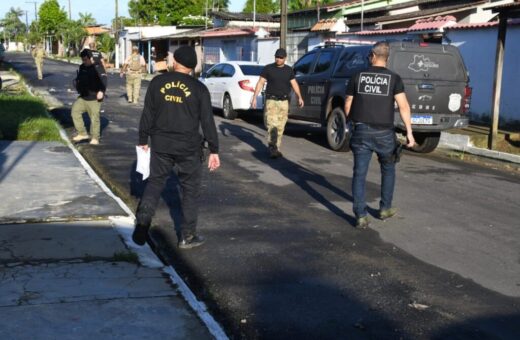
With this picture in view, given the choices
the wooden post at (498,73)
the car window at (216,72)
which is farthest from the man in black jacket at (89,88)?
the wooden post at (498,73)

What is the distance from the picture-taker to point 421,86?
1127 centimetres

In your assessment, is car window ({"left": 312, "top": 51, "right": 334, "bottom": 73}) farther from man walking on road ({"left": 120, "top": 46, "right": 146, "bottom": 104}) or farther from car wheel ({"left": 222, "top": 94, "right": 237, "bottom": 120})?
man walking on road ({"left": 120, "top": 46, "right": 146, "bottom": 104})

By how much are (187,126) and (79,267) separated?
4.80ft

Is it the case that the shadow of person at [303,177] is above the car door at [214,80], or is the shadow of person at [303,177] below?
below

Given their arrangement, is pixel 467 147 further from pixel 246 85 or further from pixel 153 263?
pixel 153 263

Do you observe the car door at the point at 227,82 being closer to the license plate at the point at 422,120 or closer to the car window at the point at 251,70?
the car window at the point at 251,70

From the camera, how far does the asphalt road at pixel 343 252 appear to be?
452 centimetres

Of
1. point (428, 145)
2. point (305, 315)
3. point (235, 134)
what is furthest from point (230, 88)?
point (305, 315)

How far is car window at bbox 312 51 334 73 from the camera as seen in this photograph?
1282 centimetres

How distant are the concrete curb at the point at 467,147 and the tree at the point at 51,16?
92236mm

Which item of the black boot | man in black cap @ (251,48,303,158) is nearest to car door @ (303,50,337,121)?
man in black cap @ (251,48,303,158)

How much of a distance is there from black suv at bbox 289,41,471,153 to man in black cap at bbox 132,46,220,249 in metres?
5.94

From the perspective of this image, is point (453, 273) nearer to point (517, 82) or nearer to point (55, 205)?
point (55, 205)

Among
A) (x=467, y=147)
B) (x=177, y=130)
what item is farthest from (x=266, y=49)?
(x=177, y=130)
